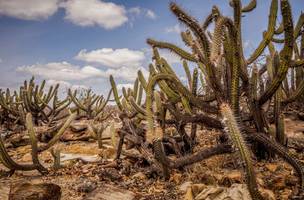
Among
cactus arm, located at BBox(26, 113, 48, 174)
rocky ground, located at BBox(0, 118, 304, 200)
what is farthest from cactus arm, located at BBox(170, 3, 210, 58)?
cactus arm, located at BBox(26, 113, 48, 174)

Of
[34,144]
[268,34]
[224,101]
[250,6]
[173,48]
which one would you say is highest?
[250,6]

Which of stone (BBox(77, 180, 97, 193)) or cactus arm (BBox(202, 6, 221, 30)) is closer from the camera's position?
cactus arm (BBox(202, 6, 221, 30))

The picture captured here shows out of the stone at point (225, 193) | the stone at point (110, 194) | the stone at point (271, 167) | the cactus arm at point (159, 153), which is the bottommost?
the stone at point (110, 194)

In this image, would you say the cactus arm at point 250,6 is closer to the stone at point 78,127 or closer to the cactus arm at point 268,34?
the cactus arm at point 268,34

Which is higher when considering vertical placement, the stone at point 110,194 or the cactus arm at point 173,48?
the cactus arm at point 173,48

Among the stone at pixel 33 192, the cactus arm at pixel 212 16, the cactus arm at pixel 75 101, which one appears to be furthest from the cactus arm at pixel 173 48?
the cactus arm at pixel 75 101

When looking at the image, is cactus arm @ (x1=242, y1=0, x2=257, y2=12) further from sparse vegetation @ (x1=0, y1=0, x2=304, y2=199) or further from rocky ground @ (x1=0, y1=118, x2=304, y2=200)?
rocky ground @ (x1=0, y1=118, x2=304, y2=200)

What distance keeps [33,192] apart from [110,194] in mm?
843

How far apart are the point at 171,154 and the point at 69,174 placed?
1755 mm

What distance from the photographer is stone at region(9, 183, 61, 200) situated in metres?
3.37

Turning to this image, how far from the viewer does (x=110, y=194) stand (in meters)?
3.45

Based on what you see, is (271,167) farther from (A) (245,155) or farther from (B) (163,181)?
(A) (245,155)

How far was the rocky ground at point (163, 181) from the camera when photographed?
329cm

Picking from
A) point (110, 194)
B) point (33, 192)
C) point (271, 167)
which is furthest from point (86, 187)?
point (271, 167)
